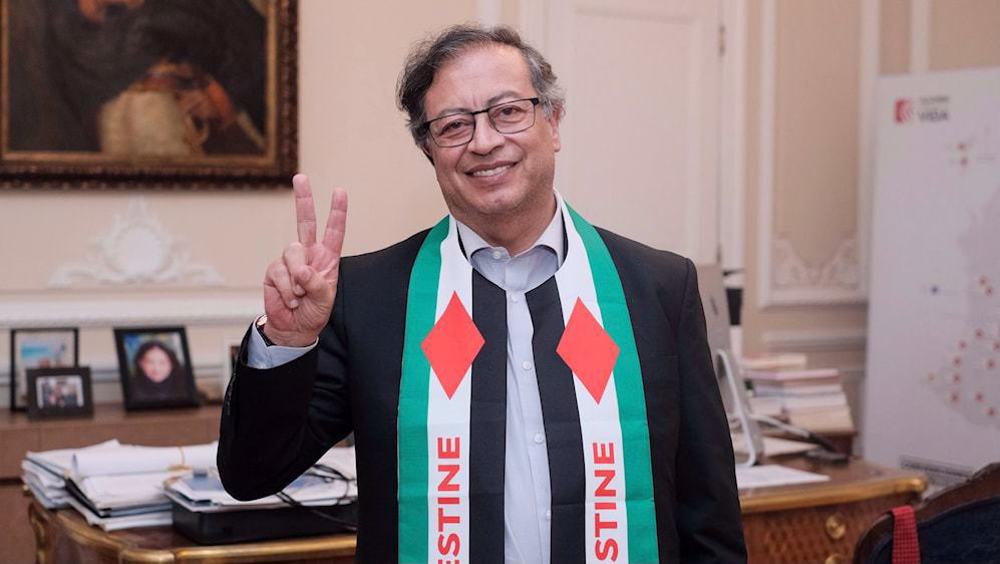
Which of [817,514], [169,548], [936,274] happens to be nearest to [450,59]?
[169,548]

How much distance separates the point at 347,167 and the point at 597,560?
292cm

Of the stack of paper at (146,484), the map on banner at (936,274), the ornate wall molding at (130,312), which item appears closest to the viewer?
the stack of paper at (146,484)

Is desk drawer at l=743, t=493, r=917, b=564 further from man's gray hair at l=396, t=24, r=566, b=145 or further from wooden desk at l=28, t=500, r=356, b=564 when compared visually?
man's gray hair at l=396, t=24, r=566, b=145

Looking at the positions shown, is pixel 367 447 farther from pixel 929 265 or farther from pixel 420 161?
pixel 929 265

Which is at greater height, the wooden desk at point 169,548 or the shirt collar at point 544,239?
the shirt collar at point 544,239

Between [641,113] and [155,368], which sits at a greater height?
[641,113]

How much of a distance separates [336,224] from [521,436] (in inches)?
16.1

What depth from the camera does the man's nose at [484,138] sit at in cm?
190

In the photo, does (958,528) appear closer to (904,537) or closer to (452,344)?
(904,537)

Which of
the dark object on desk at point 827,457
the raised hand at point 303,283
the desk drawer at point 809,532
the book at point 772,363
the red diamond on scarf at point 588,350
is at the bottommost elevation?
the desk drawer at point 809,532

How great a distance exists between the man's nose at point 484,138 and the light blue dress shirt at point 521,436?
0.16 meters

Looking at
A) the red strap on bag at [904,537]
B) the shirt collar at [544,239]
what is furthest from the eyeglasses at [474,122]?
the red strap on bag at [904,537]

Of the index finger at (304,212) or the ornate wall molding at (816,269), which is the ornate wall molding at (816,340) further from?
the index finger at (304,212)

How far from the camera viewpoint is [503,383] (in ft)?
6.23
